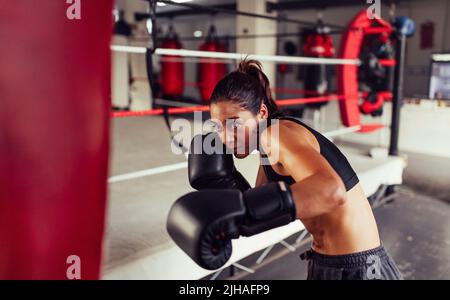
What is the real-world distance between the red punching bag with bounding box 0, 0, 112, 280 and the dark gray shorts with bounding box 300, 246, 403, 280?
404mm

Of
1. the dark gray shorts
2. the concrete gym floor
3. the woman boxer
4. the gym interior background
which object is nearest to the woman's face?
the woman boxer

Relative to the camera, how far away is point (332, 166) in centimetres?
60

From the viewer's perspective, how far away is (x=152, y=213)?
5.07 feet

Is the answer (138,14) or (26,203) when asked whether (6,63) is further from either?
(138,14)

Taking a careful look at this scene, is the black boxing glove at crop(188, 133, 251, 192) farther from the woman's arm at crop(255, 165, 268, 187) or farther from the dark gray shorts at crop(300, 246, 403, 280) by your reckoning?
the dark gray shorts at crop(300, 246, 403, 280)

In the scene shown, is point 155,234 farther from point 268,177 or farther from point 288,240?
point 288,240

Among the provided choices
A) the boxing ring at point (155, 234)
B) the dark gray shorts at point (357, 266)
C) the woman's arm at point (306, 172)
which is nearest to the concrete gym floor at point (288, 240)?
the boxing ring at point (155, 234)

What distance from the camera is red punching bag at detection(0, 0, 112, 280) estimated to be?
0.49 meters

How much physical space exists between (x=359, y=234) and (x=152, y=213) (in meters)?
1.02

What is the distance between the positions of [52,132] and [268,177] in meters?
0.31

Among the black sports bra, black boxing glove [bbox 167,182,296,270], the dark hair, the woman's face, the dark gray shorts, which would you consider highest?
the dark hair

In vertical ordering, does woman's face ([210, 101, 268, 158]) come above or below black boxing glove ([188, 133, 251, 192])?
above

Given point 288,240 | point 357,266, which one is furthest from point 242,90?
point 288,240

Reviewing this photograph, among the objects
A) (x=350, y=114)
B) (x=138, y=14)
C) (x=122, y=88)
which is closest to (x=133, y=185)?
(x=350, y=114)
